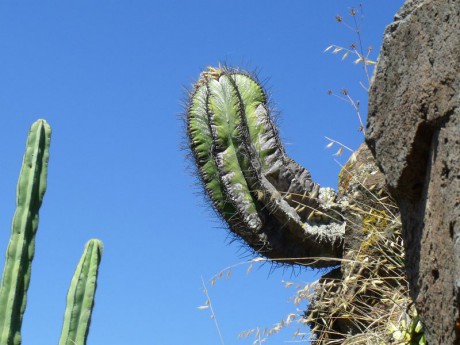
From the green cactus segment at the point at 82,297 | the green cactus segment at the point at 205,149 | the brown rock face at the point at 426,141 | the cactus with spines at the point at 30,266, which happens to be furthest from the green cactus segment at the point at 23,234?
the brown rock face at the point at 426,141

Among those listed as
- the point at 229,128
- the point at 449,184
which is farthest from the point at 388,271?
the point at 229,128

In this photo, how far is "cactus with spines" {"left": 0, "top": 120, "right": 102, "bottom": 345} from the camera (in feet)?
14.3

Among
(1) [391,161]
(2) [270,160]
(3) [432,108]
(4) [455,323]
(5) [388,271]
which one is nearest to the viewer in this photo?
(4) [455,323]

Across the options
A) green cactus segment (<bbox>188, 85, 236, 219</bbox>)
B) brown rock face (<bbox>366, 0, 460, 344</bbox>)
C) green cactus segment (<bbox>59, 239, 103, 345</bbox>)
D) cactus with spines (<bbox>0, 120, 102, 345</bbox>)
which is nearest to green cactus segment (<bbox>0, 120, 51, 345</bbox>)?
cactus with spines (<bbox>0, 120, 102, 345</bbox>)

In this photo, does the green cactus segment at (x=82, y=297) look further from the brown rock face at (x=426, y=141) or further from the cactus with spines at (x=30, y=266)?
the brown rock face at (x=426, y=141)

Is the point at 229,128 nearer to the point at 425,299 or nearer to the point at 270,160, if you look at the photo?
the point at 270,160

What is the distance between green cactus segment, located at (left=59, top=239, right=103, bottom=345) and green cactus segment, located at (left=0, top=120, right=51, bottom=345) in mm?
225

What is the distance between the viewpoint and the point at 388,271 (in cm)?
331

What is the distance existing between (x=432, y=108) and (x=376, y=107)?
0.79 ft

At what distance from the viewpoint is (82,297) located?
448 cm

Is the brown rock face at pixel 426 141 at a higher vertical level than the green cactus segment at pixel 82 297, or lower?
lower

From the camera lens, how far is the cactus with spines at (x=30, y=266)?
14.3 ft

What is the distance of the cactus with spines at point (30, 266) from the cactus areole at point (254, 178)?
2.61ft

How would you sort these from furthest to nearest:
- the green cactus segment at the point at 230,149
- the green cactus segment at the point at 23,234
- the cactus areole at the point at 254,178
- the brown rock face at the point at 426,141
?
the green cactus segment at the point at 230,149, the cactus areole at the point at 254,178, the green cactus segment at the point at 23,234, the brown rock face at the point at 426,141
